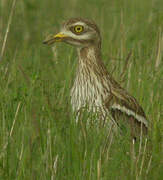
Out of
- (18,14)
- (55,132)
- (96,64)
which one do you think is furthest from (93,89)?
(18,14)

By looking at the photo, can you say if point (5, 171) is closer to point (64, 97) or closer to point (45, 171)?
point (45, 171)

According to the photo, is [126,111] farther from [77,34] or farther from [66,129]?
[66,129]

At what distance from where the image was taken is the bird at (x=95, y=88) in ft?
18.9

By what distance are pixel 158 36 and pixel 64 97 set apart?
1.47 m

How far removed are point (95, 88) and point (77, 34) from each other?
57 centimetres

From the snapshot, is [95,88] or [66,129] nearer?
[66,129]

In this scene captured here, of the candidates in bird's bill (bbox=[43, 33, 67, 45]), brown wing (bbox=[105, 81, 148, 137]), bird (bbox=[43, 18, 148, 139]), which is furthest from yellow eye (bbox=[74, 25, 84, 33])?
brown wing (bbox=[105, 81, 148, 137])

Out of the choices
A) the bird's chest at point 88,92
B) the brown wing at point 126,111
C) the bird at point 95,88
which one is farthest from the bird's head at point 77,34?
the brown wing at point 126,111

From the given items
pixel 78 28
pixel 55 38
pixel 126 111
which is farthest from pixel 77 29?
pixel 126 111

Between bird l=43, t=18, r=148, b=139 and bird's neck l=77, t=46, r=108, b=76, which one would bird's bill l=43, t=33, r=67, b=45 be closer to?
bird l=43, t=18, r=148, b=139

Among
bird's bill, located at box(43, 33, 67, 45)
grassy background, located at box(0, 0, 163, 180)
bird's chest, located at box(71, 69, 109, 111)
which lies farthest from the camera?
bird's bill, located at box(43, 33, 67, 45)

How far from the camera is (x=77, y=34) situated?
6105 mm

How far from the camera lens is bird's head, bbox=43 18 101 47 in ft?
19.9

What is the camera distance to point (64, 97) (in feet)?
20.7
